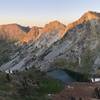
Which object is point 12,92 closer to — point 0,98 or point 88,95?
point 0,98

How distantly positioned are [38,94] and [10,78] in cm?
556

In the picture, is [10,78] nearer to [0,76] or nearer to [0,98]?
[0,76]

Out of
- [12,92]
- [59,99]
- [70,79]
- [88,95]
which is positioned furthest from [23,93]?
[70,79]

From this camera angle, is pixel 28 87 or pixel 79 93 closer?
pixel 79 93


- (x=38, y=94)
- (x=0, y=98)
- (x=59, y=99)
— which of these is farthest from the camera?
(x=38, y=94)

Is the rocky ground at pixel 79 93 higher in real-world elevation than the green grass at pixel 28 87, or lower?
lower

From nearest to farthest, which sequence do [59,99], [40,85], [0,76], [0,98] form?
[0,98]
[59,99]
[40,85]
[0,76]

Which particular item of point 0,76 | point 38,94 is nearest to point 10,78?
point 0,76

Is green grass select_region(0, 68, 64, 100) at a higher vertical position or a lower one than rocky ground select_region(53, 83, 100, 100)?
higher

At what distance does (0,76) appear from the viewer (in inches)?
1702

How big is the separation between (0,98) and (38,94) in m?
5.61

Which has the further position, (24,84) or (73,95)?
(24,84)

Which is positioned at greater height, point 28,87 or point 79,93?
point 28,87

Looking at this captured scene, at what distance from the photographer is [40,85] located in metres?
40.5
